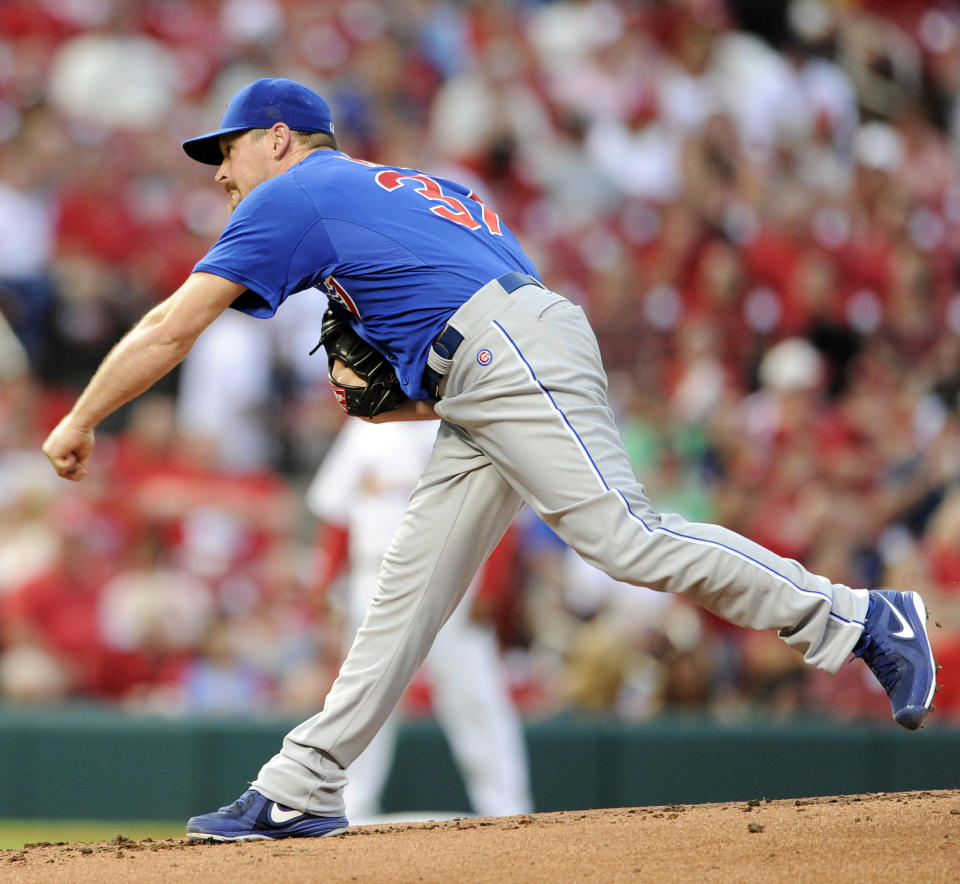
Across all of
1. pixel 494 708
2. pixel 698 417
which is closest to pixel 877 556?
pixel 698 417

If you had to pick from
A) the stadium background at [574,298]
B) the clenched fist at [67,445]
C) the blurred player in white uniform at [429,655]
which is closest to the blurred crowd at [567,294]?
the stadium background at [574,298]

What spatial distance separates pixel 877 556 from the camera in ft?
25.0

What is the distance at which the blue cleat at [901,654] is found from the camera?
3299mm

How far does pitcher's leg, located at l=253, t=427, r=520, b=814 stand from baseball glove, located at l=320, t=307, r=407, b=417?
204 mm

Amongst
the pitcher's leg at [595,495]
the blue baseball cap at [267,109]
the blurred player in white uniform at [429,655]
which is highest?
the blue baseball cap at [267,109]

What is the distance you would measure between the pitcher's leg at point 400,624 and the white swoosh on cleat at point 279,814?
0.11 ft

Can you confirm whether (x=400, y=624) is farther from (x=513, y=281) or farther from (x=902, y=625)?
(x=902, y=625)

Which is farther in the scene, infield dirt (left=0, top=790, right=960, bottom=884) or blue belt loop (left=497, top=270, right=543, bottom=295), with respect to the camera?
blue belt loop (left=497, top=270, right=543, bottom=295)

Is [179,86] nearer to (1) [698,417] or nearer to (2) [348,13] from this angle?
(2) [348,13]

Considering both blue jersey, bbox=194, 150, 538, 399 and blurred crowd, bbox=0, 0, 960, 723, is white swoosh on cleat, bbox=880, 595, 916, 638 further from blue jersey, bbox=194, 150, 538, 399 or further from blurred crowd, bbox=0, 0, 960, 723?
blurred crowd, bbox=0, 0, 960, 723

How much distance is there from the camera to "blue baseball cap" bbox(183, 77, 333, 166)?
358cm

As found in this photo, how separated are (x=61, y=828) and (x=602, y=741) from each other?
8.41 ft

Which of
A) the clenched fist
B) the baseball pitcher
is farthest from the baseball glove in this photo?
the clenched fist

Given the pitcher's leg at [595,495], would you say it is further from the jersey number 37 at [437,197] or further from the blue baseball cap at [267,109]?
the blue baseball cap at [267,109]
